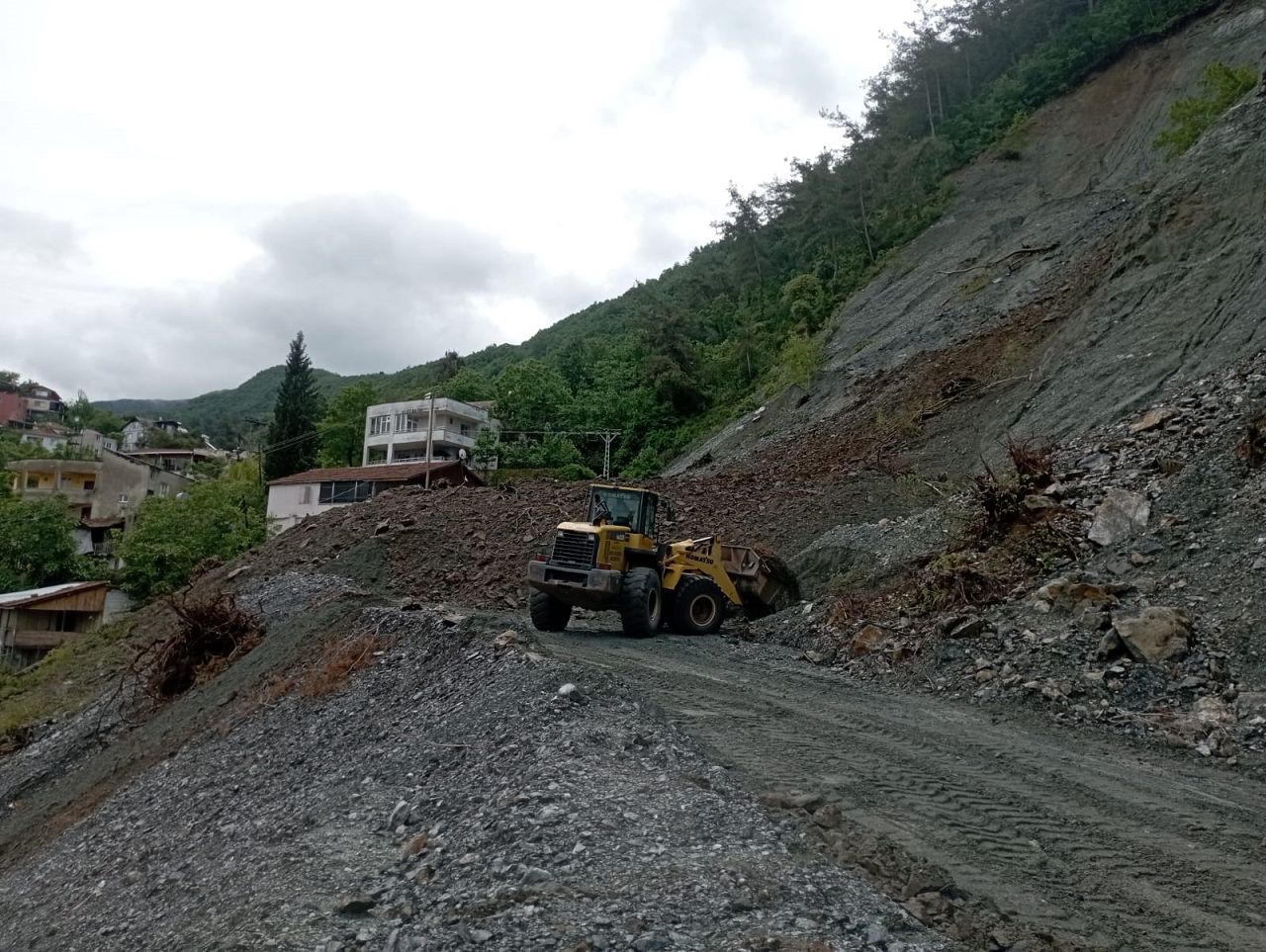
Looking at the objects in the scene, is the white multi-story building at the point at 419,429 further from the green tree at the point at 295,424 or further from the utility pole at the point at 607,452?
the utility pole at the point at 607,452

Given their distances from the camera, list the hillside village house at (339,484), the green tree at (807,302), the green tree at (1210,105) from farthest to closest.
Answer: the green tree at (807,302) < the hillside village house at (339,484) < the green tree at (1210,105)

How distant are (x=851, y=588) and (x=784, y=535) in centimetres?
392

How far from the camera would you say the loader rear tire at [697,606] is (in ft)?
47.6

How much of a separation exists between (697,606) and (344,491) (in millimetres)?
28204

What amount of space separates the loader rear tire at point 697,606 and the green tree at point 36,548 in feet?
128

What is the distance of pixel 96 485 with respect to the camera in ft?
197

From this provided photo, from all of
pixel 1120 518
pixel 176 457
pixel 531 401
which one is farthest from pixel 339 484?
pixel 176 457

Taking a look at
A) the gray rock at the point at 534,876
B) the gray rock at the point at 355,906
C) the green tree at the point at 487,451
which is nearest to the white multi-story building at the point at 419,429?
the green tree at the point at 487,451

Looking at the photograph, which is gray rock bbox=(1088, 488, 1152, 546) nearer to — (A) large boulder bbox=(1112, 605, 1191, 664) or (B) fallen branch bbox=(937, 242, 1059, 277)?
(A) large boulder bbox=(1112, 605, 1191, 664)

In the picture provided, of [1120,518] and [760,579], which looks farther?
[760,579]

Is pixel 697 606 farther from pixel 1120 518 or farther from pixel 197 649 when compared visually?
pixel 197 649

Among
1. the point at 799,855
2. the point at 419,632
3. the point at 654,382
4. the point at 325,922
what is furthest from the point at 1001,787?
the point at 654,382

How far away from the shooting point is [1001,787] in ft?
22.9

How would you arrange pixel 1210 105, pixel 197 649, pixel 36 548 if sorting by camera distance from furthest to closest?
pixel 36 548
pixel 1210 105
pixel 197 649
